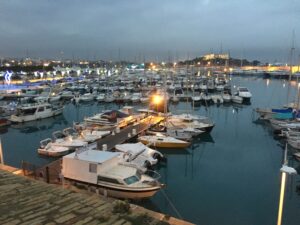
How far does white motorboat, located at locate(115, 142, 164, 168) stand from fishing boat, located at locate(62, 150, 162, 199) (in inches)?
132

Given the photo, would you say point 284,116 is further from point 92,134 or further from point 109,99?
point 109,99

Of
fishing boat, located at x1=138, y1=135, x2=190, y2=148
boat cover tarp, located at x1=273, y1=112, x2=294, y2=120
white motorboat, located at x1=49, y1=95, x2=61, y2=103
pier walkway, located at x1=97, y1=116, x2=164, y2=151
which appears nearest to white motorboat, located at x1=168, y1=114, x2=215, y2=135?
pier walkway, located at x1=97, y1=116, x2=164, y2=151

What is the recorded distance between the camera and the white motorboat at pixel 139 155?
1888 centimetres

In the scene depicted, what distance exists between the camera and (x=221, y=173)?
791 inches

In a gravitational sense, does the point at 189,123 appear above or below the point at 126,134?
above

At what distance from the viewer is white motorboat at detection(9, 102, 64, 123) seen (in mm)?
36406

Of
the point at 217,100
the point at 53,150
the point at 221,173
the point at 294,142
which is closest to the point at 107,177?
the point at 221,173

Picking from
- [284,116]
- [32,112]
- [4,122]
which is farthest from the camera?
[32,112]

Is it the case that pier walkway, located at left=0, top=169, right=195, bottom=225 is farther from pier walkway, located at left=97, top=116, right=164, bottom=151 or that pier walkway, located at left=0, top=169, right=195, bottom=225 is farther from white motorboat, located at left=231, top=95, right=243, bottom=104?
white motorboat, located at left=231, top=95, right=243, bottom=104

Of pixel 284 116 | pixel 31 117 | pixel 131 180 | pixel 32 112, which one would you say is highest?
pixel 284 116

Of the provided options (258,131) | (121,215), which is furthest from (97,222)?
(258,131)

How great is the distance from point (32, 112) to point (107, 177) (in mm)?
27553

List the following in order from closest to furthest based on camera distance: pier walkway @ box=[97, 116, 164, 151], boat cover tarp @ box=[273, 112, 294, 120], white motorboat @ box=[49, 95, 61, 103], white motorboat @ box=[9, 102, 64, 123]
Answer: pier walkway @ box=[97, 116, 164, 151] < boat cover tarp @ box=[273, 112, 294, 120] < white motorboat @ box=[9, 102, 64, 123] < white motorboat @ box=[49, 95, 61, 103]

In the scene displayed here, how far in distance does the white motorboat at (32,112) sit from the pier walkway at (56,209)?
1212 inches
